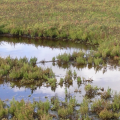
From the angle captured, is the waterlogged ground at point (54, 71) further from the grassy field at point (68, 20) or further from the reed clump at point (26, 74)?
the grassy field at point (68, 20)

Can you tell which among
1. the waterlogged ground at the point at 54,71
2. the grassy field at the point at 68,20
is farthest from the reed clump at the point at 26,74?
the grassy field at the point at 68,20

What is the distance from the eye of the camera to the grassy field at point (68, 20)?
19.4 metres

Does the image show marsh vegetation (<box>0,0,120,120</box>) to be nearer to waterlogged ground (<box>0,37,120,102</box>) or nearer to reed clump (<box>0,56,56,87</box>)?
reed clump (<box>0,56,56,87</box>)

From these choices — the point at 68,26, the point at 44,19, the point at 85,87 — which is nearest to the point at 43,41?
the point at 68,26

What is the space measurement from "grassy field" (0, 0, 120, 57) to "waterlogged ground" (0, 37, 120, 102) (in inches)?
65.7

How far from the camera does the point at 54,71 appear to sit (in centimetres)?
1269

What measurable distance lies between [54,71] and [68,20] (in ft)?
47.7

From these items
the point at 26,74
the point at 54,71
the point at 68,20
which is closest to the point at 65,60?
the point at 54,71

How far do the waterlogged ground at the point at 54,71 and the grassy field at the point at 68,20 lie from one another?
1.67 m

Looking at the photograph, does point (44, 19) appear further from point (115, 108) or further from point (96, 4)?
point (115, 108)

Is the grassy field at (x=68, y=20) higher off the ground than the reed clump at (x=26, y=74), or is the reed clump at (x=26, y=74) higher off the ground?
the grassy field at (x=68, y=20)

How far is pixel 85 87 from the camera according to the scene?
9.92m

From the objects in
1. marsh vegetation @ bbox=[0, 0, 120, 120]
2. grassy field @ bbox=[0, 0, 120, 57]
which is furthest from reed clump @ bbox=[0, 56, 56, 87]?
grassy field @ bbox=[0, 0, 120, 57]

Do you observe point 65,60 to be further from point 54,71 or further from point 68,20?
point 68,20
